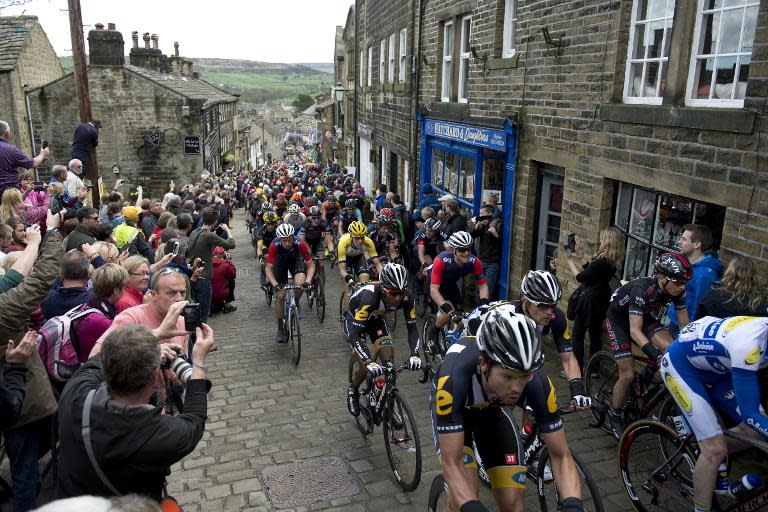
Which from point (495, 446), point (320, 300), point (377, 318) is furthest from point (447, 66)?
point (495, 446)

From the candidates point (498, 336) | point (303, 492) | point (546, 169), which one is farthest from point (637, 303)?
point (546, 169)

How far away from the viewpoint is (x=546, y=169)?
9.39 meters

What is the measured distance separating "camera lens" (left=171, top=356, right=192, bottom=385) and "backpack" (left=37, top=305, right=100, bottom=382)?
5.03ft

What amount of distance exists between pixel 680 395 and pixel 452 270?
133 inches

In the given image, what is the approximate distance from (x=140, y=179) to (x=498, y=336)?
26.3 metres

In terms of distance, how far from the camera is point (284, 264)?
9430mm

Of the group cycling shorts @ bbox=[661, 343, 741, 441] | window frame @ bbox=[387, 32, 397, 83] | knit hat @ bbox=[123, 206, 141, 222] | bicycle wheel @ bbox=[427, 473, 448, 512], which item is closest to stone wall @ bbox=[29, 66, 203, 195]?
window frame @ bbox=[387, 32, 397, 83]

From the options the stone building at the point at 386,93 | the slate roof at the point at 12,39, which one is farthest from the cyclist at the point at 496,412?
the slate roof at the point at 12,39

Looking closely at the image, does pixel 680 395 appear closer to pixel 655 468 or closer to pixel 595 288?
pixel 655 468

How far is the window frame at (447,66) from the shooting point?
524 inches

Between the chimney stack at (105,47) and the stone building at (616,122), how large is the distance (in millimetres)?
18176

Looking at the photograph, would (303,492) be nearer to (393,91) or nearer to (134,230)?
(134,230)

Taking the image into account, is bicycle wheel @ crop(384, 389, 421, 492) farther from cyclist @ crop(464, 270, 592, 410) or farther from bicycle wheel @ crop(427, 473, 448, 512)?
cyclist @ crop(464, 270, 592, 410)

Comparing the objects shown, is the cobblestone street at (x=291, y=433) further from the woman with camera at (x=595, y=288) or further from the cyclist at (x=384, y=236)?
the cyclist at (x=384, y=236)
